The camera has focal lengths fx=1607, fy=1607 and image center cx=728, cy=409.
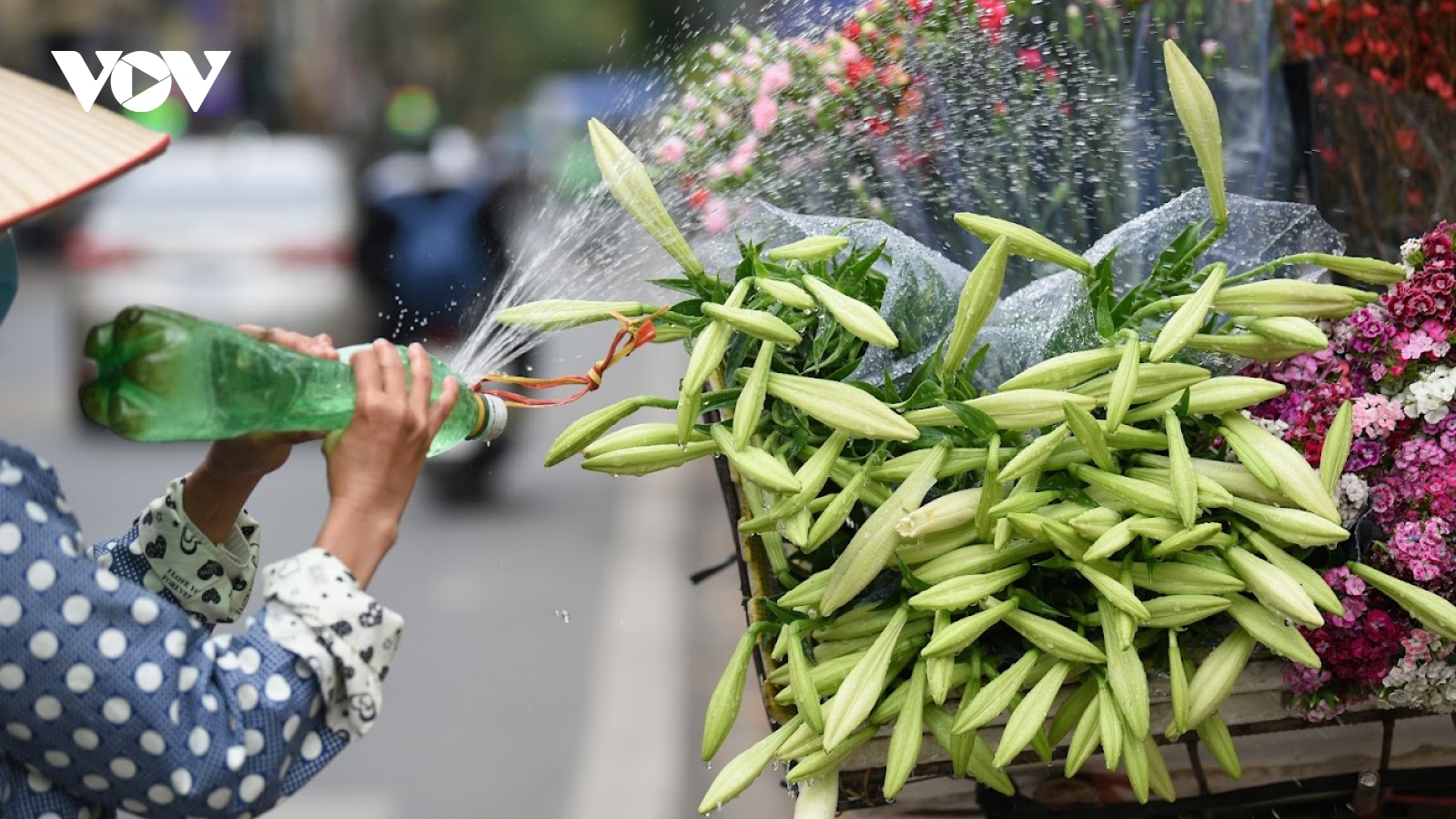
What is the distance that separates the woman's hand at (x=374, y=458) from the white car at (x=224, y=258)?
966cm

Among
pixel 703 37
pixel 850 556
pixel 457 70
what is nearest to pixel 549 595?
pixel 703 37

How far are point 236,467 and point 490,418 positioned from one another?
281 mm

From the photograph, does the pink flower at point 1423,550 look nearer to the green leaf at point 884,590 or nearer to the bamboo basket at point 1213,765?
the bamboo basket at point 1213,765

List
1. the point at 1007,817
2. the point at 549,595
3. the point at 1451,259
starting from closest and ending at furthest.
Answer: the point at 1451,259 → the point at 1007,817 → the point at 549,595

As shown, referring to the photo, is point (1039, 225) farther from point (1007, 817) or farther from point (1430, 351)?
point (1007, 817)

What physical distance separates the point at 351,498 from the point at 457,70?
47.2m

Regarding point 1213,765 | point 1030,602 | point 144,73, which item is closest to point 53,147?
point 1030,602

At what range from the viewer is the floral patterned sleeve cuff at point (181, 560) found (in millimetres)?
1815

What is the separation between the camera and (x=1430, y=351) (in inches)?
71.8

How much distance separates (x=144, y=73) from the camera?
941 inches

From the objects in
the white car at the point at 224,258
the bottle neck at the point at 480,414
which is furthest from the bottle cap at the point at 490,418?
the white car at the point at 224,258

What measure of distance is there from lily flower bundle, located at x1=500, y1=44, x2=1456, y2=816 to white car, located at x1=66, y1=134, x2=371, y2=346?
956 cm

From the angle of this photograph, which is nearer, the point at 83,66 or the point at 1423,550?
the point at 1423,550

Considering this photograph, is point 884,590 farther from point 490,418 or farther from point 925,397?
point 490,418
